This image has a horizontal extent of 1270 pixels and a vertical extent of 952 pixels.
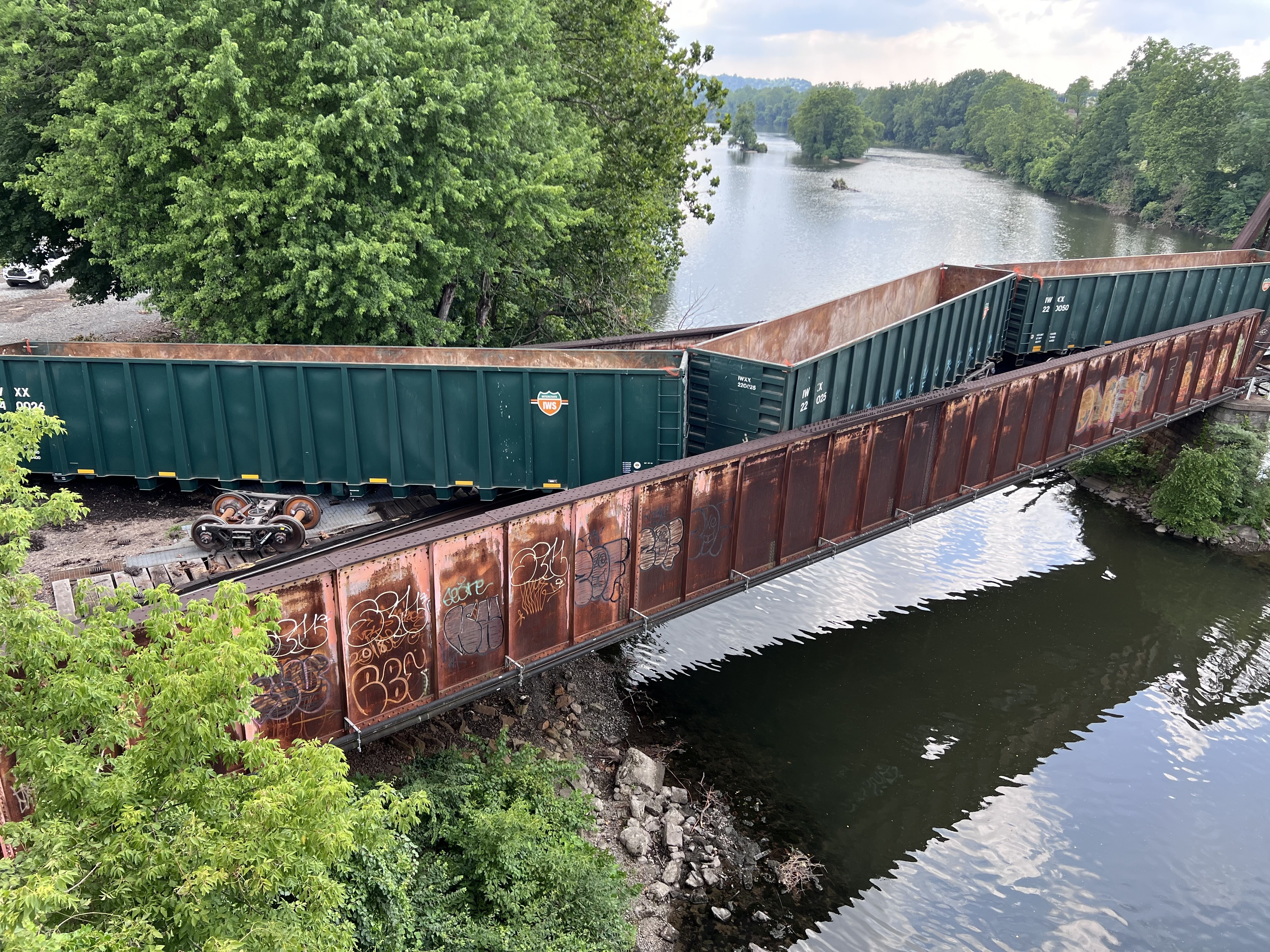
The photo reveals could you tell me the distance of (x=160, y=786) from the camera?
20.8 ft

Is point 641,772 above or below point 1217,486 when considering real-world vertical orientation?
below

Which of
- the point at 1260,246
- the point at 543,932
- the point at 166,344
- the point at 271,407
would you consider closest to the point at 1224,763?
the point at 543,932

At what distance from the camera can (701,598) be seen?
13031 millimetres

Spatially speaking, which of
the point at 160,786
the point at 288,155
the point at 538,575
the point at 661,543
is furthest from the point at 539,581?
the point at 288,155

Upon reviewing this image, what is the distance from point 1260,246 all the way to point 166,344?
36371 millimetres

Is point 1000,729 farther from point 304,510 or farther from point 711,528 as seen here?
point 304,510

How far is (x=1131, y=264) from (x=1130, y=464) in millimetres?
6644

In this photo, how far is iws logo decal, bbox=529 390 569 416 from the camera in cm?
1462

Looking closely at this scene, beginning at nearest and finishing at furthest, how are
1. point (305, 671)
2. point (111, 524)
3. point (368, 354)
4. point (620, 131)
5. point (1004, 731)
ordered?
point (305, 671) → point (111, 524) → point (368, 354) → point (1004, 731) → point (620, 131)

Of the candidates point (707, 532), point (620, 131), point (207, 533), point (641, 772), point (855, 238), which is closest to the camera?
point (707, 532)

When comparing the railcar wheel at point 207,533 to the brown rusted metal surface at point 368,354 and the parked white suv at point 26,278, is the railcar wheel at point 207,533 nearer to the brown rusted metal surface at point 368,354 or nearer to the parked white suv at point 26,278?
the brown rusted metal surface at point 368,354

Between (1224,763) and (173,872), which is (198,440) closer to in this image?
(173,872)

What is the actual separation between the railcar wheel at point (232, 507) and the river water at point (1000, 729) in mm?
7678

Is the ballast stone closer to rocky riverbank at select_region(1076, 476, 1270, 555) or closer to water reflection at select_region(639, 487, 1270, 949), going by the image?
water reflection at select_region(639, 487, 1270, 949)
